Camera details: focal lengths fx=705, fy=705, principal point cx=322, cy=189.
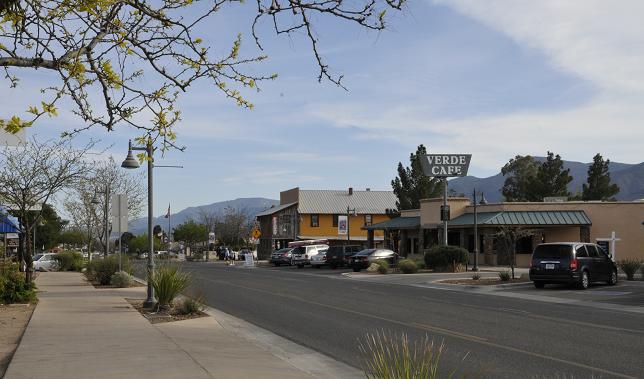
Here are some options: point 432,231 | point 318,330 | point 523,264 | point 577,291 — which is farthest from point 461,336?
point 432,231

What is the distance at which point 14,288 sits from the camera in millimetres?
17797

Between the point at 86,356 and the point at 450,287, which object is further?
the point at 450,287

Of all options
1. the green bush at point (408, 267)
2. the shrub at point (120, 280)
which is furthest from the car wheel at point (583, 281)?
→ the shrub at point (120, 280)

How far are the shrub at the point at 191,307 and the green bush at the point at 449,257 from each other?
25.2m

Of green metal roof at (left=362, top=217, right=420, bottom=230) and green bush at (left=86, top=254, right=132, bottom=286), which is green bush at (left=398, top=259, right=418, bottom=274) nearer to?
green bush at (left=86, top=254, right=132, bottom=286)

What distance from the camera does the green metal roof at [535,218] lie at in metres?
46.1

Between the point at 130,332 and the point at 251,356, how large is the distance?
323cm

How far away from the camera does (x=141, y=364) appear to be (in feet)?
30.0

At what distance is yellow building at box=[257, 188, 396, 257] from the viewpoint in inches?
3238

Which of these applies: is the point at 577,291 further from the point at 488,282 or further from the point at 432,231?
the point at 432,231

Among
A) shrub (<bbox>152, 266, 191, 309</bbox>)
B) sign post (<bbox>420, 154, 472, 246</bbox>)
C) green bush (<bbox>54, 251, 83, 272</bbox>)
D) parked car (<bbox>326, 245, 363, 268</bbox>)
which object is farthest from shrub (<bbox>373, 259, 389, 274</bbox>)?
shrub (<bbox>152, 266, 191, 309</bbox>)

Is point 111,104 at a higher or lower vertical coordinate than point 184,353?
higher

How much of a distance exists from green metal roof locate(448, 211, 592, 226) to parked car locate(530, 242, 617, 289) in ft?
63.5

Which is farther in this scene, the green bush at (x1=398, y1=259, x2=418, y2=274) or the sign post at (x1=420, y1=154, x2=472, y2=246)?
the sign post at (x1=420, y1=154, x2=472, y2=246)
